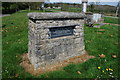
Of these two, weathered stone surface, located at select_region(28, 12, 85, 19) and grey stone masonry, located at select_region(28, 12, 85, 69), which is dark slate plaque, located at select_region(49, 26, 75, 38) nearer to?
grey stone masonry, located at select_region(28, 12, 85, 69)

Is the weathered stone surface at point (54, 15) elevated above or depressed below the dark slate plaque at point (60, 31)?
above

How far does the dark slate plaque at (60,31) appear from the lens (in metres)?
4.75

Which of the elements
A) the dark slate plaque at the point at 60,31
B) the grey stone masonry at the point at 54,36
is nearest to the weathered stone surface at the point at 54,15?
the grey stone masonry at the point at 54,36

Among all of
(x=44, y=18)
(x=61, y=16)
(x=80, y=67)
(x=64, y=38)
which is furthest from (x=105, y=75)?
(x=44, y=18)

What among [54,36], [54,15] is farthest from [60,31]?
[54,15]

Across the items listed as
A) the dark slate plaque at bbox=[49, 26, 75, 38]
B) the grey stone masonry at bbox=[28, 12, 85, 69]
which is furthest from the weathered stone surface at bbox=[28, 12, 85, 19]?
the dark slate plaque at bbox=[49, 26, 75, 38]

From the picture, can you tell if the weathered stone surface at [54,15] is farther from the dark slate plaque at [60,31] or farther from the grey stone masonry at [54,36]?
the dark slate plaque at [60,31]

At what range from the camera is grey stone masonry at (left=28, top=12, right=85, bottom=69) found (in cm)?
439

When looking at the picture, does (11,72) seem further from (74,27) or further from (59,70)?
(74,27)

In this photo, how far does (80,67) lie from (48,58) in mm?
1476

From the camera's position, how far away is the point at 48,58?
191 inches

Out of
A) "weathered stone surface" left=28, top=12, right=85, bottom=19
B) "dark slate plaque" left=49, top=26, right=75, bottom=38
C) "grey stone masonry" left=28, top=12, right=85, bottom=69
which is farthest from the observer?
"dark slate plaque" left=49, top=26, right=75, bottom=38

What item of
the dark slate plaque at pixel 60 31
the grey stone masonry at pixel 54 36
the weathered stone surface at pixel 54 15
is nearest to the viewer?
the weathered stone surface at pixel 54 15

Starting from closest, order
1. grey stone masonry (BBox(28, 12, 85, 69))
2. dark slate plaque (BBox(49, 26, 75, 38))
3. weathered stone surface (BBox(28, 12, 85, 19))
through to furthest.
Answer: weathered stone surface (BBox(28, 12, 85, 19)) → grey stone masonry (BBox(28, 12, 85, 69)) → dark slate plaque (BBox(49, 26, 75, 38))
